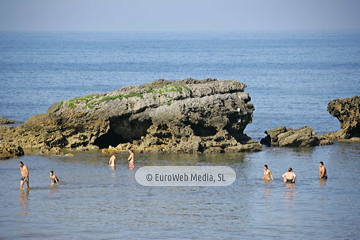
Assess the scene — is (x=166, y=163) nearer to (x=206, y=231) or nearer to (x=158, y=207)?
(x=158, y=207)

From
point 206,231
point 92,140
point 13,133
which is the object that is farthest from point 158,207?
point 13,133

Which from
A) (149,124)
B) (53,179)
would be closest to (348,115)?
(149,124)

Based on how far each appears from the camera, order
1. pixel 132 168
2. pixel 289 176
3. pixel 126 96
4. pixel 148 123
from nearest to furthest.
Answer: pixel 289 176
pixel 132 168
pixel 148 123
pixel 126 96

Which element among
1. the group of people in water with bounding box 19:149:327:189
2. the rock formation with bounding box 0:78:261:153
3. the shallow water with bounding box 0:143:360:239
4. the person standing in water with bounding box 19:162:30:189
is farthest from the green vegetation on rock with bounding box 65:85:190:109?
the person standing in water with bounding box 19:162:30:189

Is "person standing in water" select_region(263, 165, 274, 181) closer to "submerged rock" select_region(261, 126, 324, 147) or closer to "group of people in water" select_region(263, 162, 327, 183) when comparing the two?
"group of people in water" select_region(263, 162, 327, 183)

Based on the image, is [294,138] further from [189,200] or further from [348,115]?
[189,200]

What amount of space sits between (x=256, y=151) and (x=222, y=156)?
3114 mm

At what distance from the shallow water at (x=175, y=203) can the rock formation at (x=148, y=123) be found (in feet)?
8.19

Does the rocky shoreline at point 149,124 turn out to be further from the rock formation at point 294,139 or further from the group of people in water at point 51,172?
the group of people in water at point 51,172

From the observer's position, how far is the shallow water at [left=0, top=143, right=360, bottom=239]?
19.8m

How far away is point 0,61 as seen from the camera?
119062 millimetres

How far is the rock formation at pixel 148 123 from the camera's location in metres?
33.9

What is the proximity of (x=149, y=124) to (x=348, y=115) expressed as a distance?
48.3 ft

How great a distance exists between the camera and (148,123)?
34844mm
